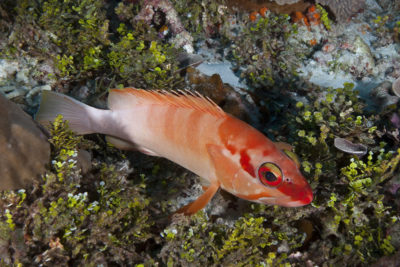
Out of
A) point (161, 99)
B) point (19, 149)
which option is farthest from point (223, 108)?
point (19, 149)

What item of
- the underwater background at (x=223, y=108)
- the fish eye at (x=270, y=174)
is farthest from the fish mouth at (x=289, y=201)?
the underwater background at (x=223, y=108)

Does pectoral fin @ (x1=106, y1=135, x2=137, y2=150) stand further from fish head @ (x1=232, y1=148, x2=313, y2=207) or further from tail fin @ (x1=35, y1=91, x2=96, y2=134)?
fish head @ (x1=232, y1=148, x2=313, y2=207)

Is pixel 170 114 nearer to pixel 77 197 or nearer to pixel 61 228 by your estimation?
pixel 77 197

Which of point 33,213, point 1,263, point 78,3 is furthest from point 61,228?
point 78,3

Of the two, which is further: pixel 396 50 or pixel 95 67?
pixel 396 50

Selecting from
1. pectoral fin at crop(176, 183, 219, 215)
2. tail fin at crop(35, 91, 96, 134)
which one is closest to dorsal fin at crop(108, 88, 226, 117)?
tail fin at crop(35, 91, 96, 134)

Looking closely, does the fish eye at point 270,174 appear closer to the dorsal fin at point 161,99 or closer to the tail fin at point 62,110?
the dorsal fin at point 161,99

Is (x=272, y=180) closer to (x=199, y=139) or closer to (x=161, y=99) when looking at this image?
(x=199, y=139)
